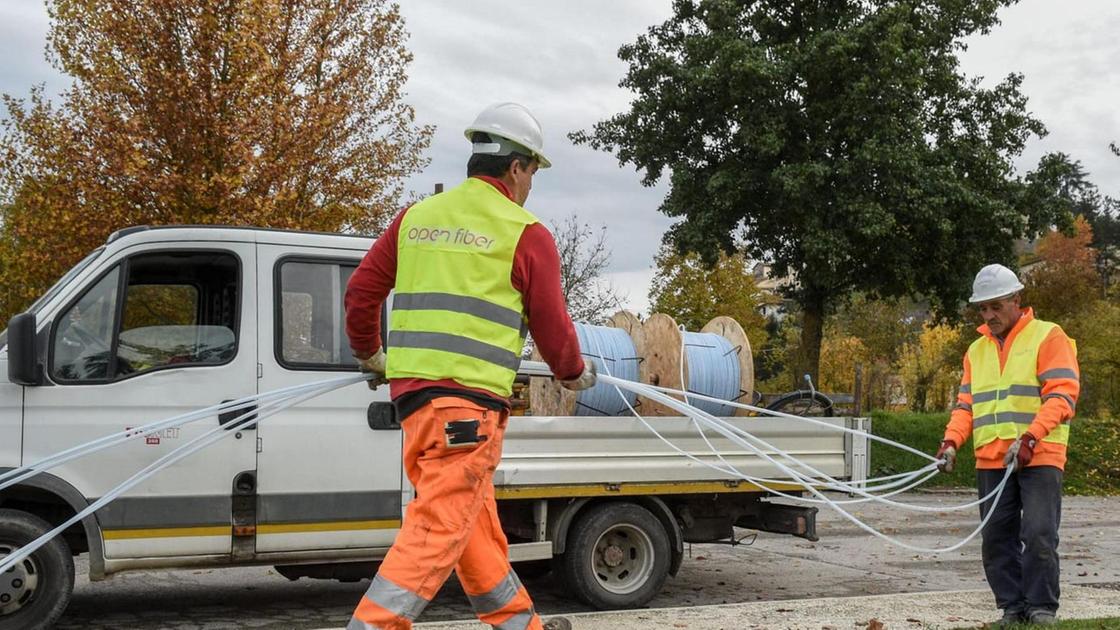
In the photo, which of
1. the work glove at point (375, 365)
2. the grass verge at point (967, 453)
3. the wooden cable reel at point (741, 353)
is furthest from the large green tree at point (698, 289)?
the work glove at point (375, 365)

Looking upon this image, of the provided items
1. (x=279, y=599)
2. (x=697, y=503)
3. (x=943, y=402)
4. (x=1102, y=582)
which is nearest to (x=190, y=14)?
(x=279, y=599)

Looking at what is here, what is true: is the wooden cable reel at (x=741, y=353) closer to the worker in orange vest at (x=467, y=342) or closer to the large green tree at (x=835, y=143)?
the worker in orange vest at (x=467, y=342)

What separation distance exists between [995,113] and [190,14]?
19.6 m

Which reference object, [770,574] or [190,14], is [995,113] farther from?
[770,574]

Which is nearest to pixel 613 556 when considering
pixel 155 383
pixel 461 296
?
pixel 155 383

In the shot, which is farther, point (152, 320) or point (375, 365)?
point (152, 320)

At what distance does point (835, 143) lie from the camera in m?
26.5

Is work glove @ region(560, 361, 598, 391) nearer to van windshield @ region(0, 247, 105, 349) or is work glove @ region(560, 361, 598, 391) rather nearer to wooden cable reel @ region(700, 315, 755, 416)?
van windshield @ region(0, 247, 105, 349)

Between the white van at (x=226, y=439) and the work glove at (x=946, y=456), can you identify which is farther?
the work glove at (x=946, y=456)

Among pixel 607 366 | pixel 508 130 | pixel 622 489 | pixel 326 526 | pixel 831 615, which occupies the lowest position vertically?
pixel 831 615

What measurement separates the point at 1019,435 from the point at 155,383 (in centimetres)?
498

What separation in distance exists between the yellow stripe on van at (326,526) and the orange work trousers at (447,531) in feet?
9.28

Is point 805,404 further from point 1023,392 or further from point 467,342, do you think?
point 467,342

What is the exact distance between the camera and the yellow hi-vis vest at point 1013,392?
6.63 meters
